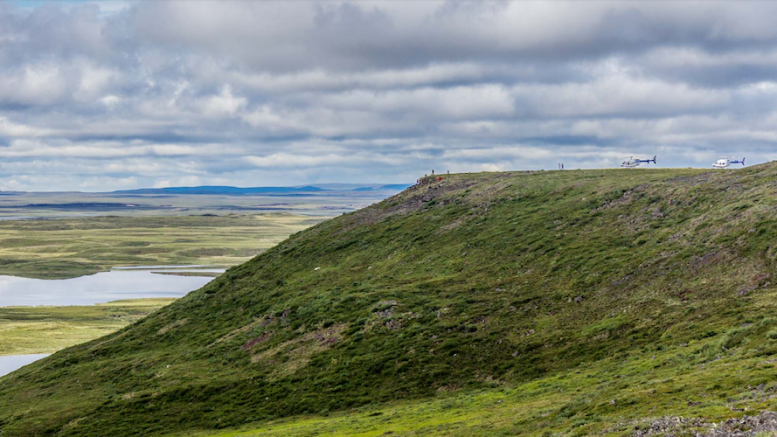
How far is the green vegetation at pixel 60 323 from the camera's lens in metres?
110

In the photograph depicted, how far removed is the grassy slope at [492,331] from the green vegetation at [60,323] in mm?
26288

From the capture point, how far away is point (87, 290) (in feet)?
596

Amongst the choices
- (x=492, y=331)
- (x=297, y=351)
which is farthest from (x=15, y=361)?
(x=492, y=331)

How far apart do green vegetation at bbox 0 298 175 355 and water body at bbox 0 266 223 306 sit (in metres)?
11.8

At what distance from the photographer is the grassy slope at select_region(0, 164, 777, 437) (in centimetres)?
3791

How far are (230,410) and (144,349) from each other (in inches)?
1305

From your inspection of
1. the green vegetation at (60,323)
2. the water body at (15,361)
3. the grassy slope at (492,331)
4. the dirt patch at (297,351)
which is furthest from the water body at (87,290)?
the dirt patch at (297,351)

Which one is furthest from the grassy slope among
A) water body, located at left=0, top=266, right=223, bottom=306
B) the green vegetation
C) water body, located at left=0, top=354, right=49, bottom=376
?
water body, located at left=0, top=266, right=223, bottom=306

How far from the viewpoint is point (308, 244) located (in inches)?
4274

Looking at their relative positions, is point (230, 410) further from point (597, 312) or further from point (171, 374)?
point (597, 312)

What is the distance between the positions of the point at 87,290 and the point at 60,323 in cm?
5671

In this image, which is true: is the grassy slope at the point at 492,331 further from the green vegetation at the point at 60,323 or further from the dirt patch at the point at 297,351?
the green vegetation at the point at 60,323

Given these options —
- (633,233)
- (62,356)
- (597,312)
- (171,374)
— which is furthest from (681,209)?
→ (62,356)

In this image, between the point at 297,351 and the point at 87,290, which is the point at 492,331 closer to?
the point at 297,351
